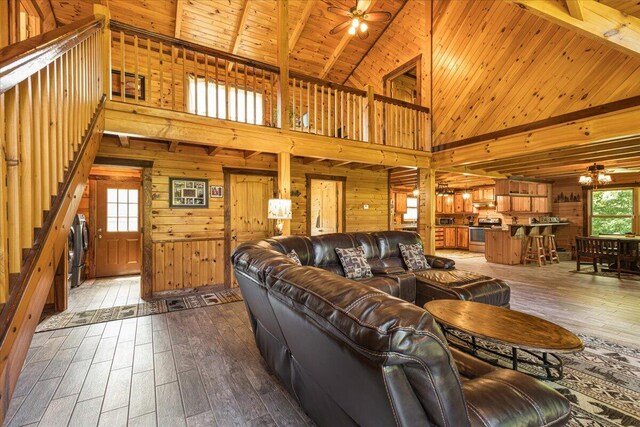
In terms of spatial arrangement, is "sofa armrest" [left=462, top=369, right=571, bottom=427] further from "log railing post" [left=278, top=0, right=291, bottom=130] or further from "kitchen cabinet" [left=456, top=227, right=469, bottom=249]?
"kitchen cabinet" [left=456, top=227, right=469, bottom=249]

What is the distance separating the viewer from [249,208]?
538 cm

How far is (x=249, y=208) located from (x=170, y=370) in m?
3.26

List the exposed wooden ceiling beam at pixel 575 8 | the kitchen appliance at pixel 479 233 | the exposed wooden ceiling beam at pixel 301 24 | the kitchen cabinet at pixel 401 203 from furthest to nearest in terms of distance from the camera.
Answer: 1. the kitchen cabinet at pixel 401 203
2. the kitchen appliance at pixel 479 233
3. the exposed wooden ceiling beam at pixel 301 24
4. the exposed wooden ceiling beam at pixel 575 8

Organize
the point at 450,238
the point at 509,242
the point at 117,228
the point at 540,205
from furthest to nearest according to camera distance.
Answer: the point at 450,238 < the point at 540,205 < the point at 509,242 < the point at 117,228

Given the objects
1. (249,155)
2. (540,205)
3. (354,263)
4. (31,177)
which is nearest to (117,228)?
(249,155)

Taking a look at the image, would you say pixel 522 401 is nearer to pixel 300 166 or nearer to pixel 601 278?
pixel 300 166

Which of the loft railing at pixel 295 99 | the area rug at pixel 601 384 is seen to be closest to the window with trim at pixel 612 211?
the loft railing at pixel 295 99

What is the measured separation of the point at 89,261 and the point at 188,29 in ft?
16.3

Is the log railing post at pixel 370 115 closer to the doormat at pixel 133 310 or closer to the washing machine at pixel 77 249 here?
the doormat at pixel 133 310

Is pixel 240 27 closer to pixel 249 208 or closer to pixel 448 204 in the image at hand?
pixel 249 208

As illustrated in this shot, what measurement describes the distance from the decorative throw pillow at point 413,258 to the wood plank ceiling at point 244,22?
4.16m

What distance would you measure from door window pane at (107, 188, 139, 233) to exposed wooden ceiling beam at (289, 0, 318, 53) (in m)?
4.63

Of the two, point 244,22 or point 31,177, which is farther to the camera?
point 244,22

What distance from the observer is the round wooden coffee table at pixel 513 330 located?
1.83m
